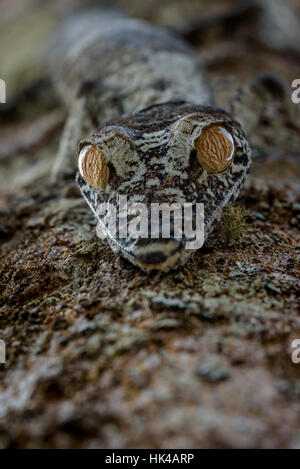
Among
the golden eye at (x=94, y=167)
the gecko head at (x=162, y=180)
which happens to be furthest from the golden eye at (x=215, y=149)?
the golden eye at (x=94, y=167)

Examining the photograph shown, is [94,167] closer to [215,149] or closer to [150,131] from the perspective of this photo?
[150,131]

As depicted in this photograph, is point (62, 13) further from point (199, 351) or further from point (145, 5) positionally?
point (199, 351)

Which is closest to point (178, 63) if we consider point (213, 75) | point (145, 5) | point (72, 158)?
point (213, 75)

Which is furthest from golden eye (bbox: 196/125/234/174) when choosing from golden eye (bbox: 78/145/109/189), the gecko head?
golden eye (bbox: 78/145/109/189)

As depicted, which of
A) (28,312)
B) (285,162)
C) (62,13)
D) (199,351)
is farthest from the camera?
(62,13)

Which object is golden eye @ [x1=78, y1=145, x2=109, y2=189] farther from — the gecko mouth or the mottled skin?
the gecko mouth
